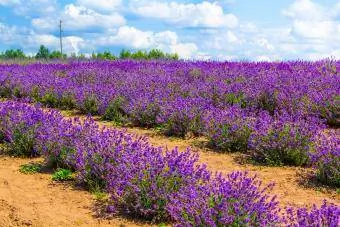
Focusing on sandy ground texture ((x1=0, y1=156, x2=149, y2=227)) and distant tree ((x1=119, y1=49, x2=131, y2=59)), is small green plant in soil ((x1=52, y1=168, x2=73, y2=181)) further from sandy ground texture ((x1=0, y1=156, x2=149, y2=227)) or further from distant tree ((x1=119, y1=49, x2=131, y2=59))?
distant tree ((x1=119, y1=49, x2=131, y2=59))

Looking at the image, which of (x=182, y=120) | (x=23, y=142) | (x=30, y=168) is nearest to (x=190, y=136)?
(x=182, y=120)

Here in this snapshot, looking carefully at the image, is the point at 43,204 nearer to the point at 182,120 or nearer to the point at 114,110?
the point at 182,120

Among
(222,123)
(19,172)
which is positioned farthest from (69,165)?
(222,123)

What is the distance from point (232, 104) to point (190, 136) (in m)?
2.19

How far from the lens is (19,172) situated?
615cm

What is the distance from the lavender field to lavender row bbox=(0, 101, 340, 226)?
11 millimetres

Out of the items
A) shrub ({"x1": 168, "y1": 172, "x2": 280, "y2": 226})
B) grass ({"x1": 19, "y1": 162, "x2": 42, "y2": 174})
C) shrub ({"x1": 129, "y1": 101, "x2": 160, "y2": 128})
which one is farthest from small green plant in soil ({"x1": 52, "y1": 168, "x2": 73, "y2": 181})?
shrub ({"x1": 129, "y1": 101, "x2": 160, "y2": 128})

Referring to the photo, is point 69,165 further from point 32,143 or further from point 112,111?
point 112,111

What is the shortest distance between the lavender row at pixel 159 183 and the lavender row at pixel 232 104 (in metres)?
1.31

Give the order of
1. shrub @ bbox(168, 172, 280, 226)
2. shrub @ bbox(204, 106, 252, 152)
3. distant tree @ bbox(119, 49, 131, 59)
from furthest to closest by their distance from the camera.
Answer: distant tree @ bbox(119, 49, 131, 59), shrub @ bbox(204, 106, 252, 152), shrub @ bbox(168, 172, 280, 226)

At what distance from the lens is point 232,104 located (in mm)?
10133

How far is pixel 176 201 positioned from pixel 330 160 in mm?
2270

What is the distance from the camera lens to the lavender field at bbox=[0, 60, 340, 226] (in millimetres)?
3938

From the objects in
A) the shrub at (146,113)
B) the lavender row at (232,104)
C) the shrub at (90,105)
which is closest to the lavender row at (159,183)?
the lavender row at (232,104)
